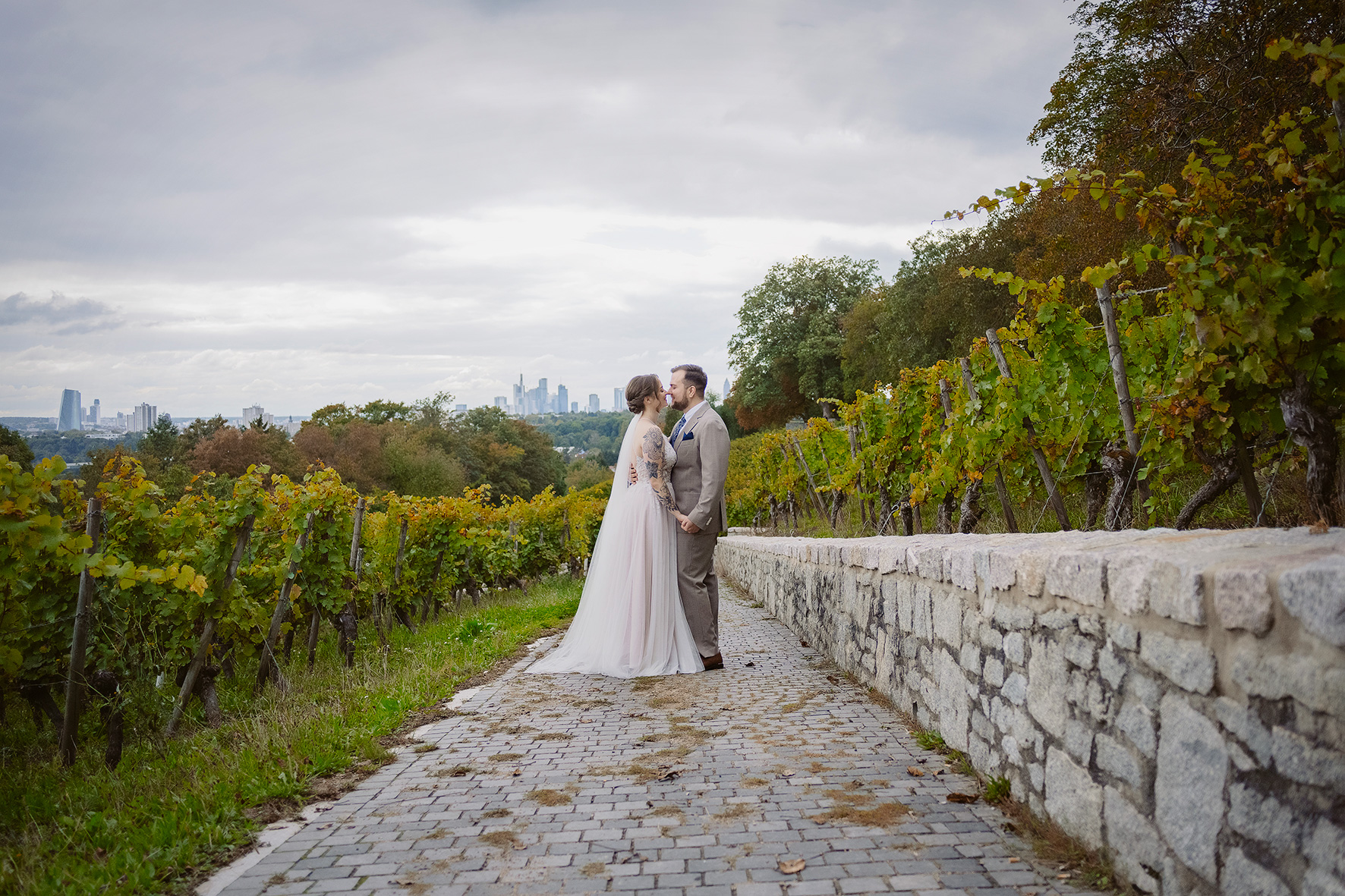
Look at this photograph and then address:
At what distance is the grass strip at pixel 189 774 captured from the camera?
9.20ft

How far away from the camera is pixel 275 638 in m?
6.26

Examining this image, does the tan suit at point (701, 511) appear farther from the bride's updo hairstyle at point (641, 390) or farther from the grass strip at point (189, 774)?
the grass strip at point (189, 774)

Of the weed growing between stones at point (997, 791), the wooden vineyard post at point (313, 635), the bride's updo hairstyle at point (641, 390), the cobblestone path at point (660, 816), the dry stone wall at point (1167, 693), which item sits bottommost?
the wooden vineyard post at point (313, 635)

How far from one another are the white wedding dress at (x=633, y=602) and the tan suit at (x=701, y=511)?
76mm

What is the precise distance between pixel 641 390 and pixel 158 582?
3476mm

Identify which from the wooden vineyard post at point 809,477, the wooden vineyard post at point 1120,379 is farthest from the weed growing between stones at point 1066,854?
the wooden vineyard post at point 809,477

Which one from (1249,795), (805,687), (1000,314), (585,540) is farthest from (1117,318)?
(1000,314)

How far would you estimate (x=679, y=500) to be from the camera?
6.71 m

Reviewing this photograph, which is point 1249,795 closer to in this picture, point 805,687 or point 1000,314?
point 805,687

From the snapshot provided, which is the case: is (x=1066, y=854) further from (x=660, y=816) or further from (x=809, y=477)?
(x=809, y=477)

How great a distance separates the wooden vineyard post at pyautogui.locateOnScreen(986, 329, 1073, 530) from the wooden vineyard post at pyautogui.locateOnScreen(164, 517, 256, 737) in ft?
16.8

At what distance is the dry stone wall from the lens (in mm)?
1636

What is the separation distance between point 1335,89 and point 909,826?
→ 2.88 meters

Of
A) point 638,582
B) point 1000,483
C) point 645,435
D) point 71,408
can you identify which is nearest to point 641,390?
point 645,435
